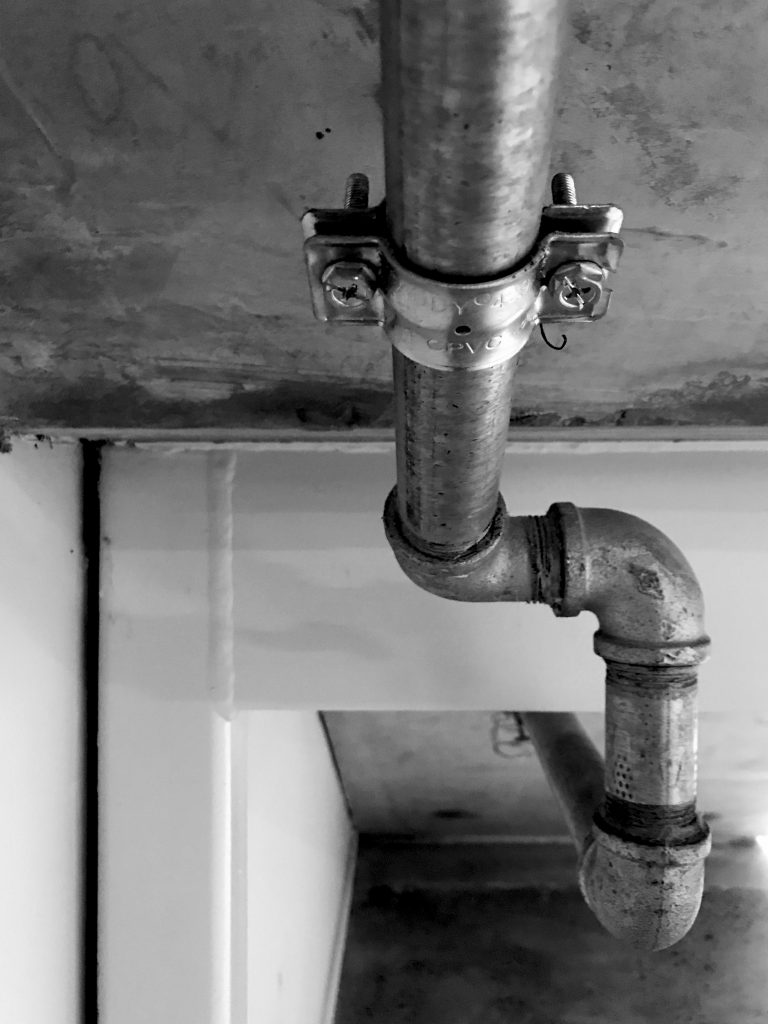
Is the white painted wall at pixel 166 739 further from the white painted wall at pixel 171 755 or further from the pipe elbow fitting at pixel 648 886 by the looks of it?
the pipe elbow fitting at pixel 648 886

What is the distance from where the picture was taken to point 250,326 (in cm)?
85

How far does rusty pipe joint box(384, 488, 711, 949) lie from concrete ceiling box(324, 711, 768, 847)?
1199 millimetres

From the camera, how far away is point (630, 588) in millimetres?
934

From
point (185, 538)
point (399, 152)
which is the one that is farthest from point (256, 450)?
point (399, 152)

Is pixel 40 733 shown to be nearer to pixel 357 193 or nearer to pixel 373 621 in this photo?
pixel 373 621

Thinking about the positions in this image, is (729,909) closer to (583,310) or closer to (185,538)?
(185,538)

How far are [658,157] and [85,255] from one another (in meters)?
0.53

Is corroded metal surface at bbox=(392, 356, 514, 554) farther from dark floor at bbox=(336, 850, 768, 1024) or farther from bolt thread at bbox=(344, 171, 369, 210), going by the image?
dark floor at bbox=(336, 850, 768, 1024)

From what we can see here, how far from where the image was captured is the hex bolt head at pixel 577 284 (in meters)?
0.46

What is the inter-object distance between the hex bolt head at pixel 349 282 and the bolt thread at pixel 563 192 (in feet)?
0.44

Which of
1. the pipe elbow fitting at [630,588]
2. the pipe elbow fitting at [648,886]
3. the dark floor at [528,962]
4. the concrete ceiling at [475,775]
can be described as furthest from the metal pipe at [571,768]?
the dark floor at [528,962]

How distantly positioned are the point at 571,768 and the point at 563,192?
109 centimetres

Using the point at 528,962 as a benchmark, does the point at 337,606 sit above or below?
above

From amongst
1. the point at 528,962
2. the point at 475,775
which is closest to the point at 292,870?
the point at 475,775
